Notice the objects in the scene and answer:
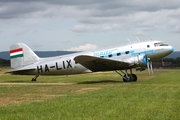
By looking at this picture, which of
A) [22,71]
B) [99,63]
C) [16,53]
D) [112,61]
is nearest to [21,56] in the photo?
[16,53]

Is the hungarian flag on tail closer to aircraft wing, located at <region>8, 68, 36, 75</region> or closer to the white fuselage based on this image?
aircraft wing, located at <region>8, 68, 36, 75</region>

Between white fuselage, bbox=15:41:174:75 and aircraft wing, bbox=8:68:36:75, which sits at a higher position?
white fuselage, bbox=15:41:174:75

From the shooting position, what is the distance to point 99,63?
87.7ft

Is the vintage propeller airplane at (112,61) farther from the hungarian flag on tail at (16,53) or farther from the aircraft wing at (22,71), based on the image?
the hungarian flag on tail at (16,53)

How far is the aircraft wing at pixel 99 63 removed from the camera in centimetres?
2558

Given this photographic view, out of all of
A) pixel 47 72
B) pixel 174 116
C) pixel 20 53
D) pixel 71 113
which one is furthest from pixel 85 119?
pixel 20 53

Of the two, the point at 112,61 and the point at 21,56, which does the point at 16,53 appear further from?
the point at 112,61

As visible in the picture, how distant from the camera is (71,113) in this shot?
9.27 metres

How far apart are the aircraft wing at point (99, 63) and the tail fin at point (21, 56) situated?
6.75 meters

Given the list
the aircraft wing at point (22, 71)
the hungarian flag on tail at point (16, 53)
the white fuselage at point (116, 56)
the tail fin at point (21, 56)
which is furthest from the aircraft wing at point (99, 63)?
the hungarian flag on tail at point (16, 53)

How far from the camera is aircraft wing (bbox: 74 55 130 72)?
83.9ft

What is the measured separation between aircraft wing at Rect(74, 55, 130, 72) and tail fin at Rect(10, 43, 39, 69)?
6749mm

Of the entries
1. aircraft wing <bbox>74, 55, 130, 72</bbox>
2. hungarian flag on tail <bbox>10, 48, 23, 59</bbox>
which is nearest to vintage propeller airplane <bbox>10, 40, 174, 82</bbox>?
aircraft wing <bbox>74, 55, 130, 72</bbox>

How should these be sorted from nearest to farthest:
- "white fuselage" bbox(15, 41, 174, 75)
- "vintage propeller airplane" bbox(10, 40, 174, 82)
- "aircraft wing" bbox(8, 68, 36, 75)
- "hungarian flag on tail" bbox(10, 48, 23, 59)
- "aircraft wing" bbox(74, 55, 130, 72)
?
"aircraft wing" bbox(74, 55, 130, 72) < "vintage propeller airplane" bbox(10, 40, 174, 82) < "white fuselage" bbox(15, 41, 174, 75) < "aircraft wing" bbox(8, 68, 36, 75) < "hungarian flag on tail" bbox(10, 48, 23, 59)
